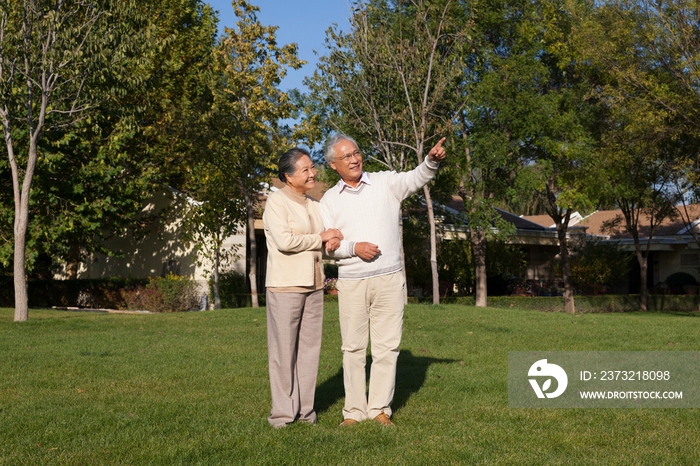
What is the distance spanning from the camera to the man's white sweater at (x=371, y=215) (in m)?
5.99

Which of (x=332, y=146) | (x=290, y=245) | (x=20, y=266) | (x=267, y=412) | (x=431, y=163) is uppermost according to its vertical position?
(x=332, y=146)

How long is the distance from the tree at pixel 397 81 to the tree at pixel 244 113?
3.96 feet

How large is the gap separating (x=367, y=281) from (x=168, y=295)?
788 inches

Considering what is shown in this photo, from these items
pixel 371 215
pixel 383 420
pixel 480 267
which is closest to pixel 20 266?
pixel 371 215

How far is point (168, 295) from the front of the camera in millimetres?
25047

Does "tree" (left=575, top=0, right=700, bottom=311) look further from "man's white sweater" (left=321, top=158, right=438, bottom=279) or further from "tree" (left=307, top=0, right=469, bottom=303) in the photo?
"man's white sweater" (left=321, top=158, right=438, bottom=279)

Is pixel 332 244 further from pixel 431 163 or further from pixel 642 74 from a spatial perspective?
pixel 642 74

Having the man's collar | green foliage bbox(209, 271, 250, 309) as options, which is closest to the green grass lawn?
the man's collar

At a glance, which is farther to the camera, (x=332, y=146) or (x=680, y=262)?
(x=680, y=262)

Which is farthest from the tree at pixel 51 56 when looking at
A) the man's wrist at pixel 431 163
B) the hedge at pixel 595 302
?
the hedge at pixel 595 302

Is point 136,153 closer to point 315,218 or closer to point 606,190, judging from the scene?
point 606,190

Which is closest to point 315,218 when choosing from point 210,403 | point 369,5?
point 210,403

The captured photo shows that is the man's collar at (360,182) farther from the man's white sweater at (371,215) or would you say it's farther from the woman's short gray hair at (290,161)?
the woman's short gray hair at (290,161)

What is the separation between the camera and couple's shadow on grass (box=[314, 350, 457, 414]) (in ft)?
22.6
